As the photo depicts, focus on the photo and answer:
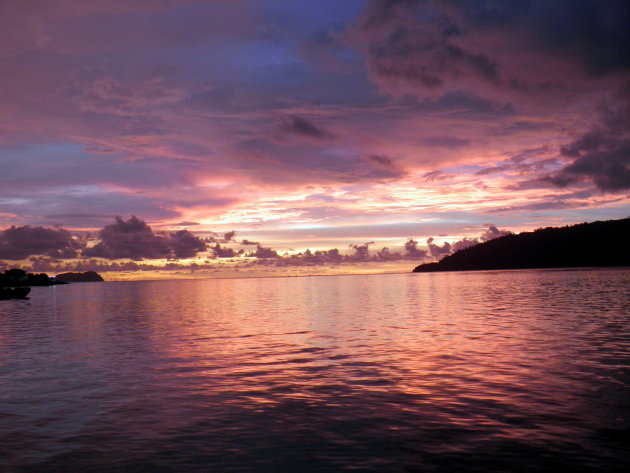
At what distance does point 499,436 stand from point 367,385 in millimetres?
8770

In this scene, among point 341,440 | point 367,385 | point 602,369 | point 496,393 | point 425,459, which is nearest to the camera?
point 425,459

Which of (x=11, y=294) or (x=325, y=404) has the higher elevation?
(x=11, y=294)

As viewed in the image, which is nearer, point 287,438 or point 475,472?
point 475,472

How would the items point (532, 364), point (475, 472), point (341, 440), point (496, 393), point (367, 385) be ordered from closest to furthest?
point (475, 472) → point (341, 440) → point (496, 393) → point (367, 385) → point (532, 364)

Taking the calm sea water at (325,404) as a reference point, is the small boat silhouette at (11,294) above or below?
above

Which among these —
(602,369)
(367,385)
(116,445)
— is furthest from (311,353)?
(116,445)

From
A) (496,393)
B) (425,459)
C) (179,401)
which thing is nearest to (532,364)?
(496,393)

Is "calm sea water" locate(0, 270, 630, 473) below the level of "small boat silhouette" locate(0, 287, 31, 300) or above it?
below

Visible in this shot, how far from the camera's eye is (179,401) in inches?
826

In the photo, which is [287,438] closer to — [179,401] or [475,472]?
[475,472]

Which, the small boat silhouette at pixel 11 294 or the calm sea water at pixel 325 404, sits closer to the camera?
the calm sea water at pixel 325 404

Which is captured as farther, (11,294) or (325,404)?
(11,294)

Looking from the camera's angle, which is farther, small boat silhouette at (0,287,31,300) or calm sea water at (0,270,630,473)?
small boat silhouette at (0,287,31,300)

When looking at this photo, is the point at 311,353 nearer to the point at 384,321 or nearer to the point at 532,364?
the point at 532,364
